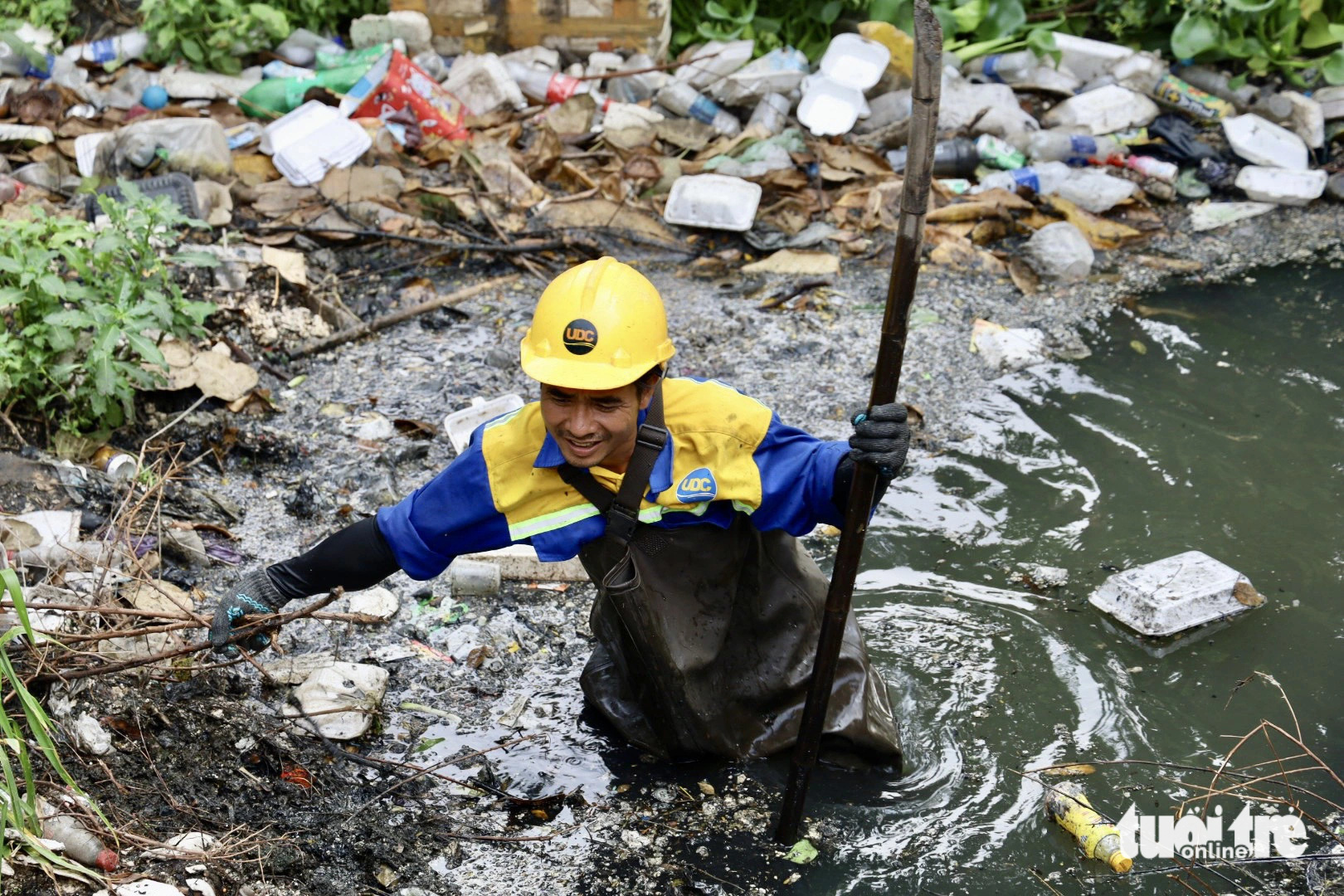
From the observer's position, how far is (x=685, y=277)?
248 inches

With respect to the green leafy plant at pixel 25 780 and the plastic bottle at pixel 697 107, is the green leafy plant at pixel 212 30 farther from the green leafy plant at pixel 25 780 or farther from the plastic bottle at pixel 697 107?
the green leafy plant at pixel 25 780

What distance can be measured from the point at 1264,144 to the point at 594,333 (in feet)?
22.1

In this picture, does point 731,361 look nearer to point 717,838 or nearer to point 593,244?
point 593,244

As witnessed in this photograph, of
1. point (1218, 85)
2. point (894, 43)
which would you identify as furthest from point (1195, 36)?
point (894, 43)

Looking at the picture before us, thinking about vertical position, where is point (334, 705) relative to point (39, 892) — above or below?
below

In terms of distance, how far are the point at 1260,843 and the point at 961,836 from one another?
76 cm

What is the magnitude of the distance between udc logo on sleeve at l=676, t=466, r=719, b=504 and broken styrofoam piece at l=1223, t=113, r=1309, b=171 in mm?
6407

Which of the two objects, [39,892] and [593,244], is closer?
[39,892]

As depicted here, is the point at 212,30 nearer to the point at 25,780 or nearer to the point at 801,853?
the point at 25,780

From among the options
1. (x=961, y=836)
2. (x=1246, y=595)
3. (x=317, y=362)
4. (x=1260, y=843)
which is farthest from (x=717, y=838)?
(x=317, y=362)

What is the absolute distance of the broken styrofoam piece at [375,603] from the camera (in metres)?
3.85

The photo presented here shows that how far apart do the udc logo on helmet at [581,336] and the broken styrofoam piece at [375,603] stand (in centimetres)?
170

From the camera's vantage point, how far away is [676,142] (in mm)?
7203

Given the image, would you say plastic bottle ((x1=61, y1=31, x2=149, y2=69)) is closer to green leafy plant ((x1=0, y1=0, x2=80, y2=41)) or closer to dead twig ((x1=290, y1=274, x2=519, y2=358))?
green leafy plant ((x1=0, y1=0, x2=80, y2=41))
